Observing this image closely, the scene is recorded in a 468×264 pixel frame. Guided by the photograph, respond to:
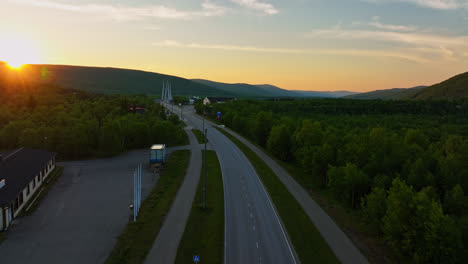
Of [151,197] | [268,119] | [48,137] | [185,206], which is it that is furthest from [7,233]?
[268,119]

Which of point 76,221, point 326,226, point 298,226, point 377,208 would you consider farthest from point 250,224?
point 76,221

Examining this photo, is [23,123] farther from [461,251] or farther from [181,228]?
[461,251]

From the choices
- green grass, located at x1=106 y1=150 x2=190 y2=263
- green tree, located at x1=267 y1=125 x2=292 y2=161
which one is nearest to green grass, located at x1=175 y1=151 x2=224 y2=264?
green grass, located at x1=106 y1=150 x2=190 y2=263

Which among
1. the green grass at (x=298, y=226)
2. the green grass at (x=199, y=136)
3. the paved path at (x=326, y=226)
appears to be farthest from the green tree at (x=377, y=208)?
the green grass at (x=199, y=136)

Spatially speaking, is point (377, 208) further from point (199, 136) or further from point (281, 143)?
point (199, 136)

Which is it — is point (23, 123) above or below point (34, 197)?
above

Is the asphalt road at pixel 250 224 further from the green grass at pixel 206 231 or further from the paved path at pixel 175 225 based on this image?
the paved path at pixel 175 225
